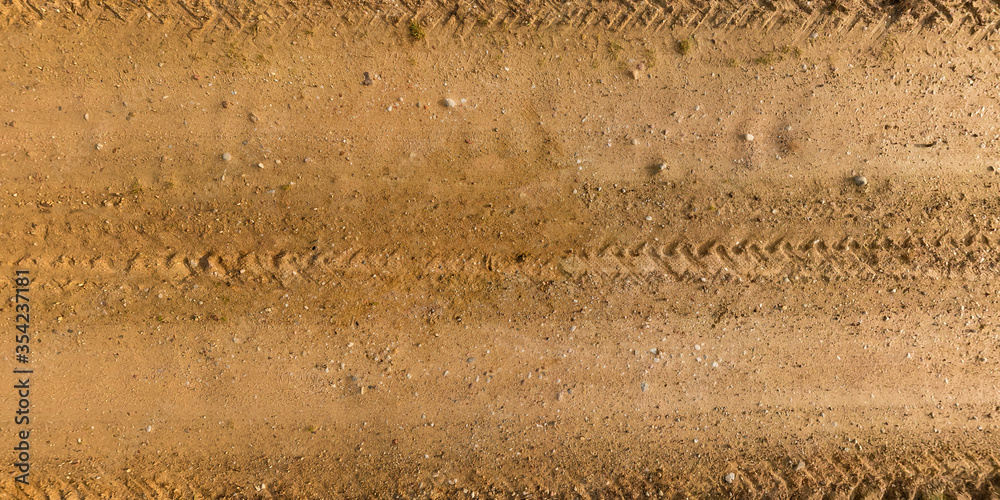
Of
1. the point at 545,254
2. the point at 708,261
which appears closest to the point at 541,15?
the point at 545,254

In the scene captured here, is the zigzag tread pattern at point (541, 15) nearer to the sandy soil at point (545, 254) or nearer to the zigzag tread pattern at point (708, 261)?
the sandy soil at point (545, 254)

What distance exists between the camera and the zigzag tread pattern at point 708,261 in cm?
450

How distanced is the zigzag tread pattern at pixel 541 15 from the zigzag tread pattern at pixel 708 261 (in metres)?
2.05

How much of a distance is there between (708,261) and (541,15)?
2853 millimetres

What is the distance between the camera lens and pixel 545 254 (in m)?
4.57

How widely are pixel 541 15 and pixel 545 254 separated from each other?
2.28m

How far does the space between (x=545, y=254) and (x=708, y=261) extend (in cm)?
157

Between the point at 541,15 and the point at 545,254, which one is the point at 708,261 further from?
the point at 541,15

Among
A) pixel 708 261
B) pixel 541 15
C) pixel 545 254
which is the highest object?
pixel 541 15

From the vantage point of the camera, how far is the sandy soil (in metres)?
4.45

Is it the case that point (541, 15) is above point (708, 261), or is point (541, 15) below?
above

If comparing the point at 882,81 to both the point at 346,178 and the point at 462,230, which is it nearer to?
the point at 462,230

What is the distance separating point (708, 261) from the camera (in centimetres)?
455

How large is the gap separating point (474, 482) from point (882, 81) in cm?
551
